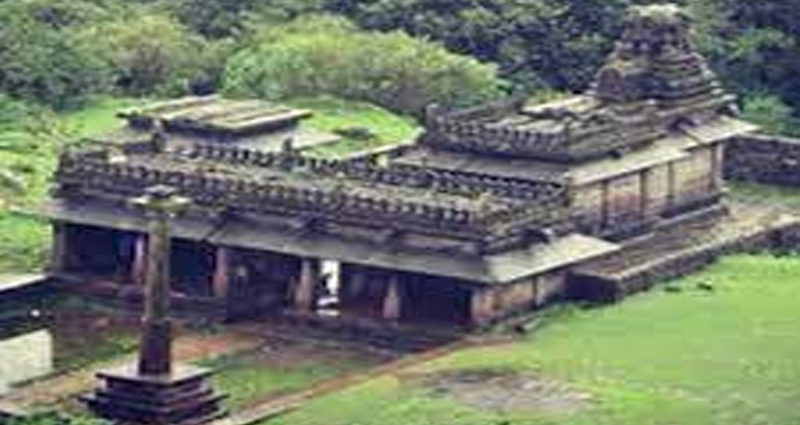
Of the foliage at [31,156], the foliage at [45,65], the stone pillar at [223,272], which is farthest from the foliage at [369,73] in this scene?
the stone pillar at [223,272]

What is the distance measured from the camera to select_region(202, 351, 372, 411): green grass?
46.2 m

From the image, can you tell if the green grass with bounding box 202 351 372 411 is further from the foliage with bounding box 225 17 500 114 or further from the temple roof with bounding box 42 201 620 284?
the foliage with bounding box 225 17 500 114

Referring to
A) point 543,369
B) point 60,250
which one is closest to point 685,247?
point 543,369

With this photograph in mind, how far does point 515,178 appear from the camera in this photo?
2216 inches

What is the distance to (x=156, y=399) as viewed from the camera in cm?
4306

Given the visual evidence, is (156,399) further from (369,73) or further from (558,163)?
(369,73)

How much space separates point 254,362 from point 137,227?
635cm

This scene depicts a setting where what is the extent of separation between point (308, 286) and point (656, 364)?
8.51 metres

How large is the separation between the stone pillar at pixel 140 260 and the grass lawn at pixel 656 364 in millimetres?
9042

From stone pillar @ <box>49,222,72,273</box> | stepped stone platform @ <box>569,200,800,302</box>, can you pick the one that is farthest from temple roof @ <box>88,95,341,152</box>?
stepped stone platform @ <box>569,200,800,302</box>

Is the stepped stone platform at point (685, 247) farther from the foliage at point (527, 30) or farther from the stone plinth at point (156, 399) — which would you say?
the foliage at point (527, 30)

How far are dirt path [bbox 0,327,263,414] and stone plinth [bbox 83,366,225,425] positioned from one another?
1.37 m

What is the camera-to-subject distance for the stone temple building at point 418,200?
51.4 m

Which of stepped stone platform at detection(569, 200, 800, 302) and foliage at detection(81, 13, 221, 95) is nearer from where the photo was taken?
stepped stone platform at detection(569, 200, 800, 302)
